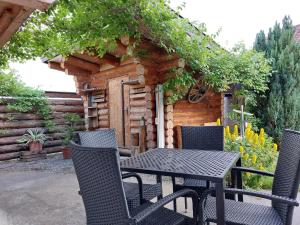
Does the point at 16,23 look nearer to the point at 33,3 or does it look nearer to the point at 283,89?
the point at 33,3

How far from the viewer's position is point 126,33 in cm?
449

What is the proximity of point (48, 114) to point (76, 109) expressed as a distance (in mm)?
899

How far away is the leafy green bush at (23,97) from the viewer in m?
6.69

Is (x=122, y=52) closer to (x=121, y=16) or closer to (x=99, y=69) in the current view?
(x=121, y=16)

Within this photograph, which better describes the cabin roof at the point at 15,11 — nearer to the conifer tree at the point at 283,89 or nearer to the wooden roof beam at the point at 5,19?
the wooden roof beam at the point at 5,19

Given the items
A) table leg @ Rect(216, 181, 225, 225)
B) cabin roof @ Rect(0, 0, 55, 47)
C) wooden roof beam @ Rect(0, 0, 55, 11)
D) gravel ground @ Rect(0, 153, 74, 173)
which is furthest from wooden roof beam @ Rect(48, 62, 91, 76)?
table leg @ Rect(216, 181, 225, 225)

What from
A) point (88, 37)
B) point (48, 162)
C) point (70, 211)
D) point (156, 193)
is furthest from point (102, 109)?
point (156, 193)

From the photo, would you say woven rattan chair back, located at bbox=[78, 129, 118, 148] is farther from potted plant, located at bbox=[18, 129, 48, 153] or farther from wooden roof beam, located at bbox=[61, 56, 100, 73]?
potted plant, located at bbox=[18, 129, 48, 153]

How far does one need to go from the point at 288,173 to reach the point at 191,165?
642mm

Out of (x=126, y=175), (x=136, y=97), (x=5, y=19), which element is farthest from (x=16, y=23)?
(x=136, y=97)

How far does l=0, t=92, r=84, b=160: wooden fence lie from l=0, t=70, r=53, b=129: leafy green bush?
15 cm

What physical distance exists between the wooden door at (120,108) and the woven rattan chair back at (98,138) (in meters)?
3.83

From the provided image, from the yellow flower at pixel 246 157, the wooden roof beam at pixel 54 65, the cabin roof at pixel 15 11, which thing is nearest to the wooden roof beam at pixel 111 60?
the wooden roof beam at pixel 54 65

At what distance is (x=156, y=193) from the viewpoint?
2463 millimetres
